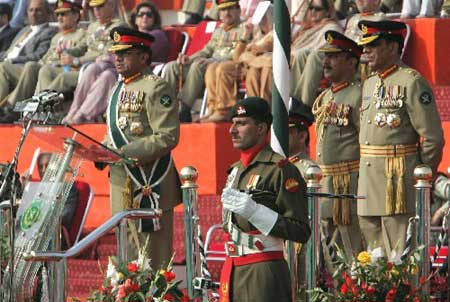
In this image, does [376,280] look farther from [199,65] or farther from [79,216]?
[199,65]

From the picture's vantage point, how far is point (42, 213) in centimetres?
1260

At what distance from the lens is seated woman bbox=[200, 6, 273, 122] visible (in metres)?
17.9

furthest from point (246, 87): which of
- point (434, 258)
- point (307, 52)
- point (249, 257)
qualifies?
point (249, 257)

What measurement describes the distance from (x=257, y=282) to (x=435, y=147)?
8.39 ft

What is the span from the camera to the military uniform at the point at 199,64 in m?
18.8

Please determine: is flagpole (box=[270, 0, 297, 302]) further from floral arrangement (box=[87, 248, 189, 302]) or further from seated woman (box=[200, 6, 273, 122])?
seated woman (box=[200, 6, 273, 122])

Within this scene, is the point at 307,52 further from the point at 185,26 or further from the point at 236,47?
the point at 185,26

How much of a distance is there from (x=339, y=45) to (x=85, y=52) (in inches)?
235

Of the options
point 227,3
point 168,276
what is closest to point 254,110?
point 168,276

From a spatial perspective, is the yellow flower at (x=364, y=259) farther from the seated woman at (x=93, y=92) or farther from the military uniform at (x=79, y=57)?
the military uniform at (x=79, y=57)

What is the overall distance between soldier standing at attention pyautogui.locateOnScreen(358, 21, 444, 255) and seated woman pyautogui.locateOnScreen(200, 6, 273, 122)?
384 centimetres

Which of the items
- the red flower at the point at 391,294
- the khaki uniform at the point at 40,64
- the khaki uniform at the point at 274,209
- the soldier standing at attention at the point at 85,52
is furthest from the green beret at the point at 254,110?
the khaki uniform at the point at 40,64

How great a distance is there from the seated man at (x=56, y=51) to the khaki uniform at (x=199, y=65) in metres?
1.68

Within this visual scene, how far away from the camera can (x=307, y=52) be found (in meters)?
17.9
